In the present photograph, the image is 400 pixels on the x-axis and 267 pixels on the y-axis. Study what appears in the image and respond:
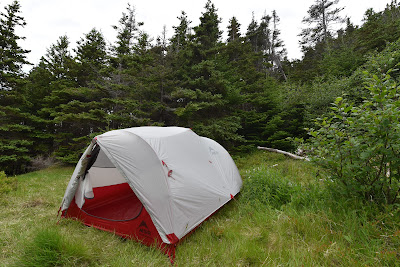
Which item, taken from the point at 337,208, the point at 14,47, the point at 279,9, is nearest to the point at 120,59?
the point at 14,47

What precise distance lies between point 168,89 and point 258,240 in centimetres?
915

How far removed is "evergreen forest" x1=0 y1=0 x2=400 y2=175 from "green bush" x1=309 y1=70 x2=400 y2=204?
246 inches

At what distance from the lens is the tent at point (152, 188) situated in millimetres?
2400

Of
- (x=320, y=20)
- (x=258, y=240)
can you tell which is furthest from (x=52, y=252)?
(x=320, y=20)

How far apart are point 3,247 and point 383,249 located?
451 cm

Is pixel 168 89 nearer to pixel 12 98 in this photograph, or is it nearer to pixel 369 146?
pixel 369 146

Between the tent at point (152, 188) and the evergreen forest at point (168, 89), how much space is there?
16.8 ft

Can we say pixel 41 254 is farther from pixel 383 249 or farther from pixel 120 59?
pixel 120 59

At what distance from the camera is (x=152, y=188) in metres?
2.49

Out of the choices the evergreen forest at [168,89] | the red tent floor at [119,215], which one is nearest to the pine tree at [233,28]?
the evergreen forest at [168,89]

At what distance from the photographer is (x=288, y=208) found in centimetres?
283

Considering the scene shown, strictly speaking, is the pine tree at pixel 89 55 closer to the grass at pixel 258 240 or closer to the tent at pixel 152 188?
the tent at pixel 152 188

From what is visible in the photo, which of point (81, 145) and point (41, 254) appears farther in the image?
point (81, 145)

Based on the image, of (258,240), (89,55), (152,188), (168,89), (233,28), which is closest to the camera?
(258,240)
